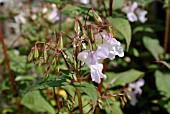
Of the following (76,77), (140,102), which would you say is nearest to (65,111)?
(76,77)

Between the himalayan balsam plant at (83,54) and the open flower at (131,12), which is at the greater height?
the open flower at (131,12)

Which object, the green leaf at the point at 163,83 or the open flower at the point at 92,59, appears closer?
the open flower at the point at 92,59

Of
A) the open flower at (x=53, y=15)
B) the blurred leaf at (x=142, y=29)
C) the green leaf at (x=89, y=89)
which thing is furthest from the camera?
the blurred leaf at (x=142, y=29)

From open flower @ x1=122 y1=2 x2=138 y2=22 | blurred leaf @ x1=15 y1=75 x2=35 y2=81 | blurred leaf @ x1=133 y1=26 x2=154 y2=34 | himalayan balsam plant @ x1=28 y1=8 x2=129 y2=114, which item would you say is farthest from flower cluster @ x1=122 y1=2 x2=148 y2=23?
himalayan balsam plant @ x1=28 y1=8 x2=129 y2=114

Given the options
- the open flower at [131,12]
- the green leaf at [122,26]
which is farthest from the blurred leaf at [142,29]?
the green leaf at [122,26]

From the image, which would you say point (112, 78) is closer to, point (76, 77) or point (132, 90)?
point (132, 90)

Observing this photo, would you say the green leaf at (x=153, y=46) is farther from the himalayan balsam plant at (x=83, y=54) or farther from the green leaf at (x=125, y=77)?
the himalayan balsam plant at (x=83, y=54)
